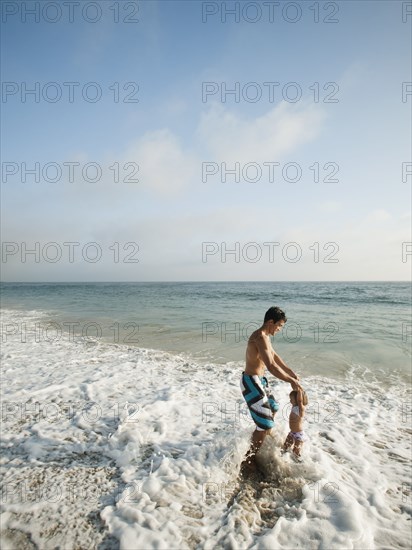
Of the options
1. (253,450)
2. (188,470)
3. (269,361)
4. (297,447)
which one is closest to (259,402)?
(269,361)

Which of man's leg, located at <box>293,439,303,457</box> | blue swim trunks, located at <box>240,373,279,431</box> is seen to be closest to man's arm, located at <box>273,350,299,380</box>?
blue swim trunks, located at <box>240,373,279,431</box>

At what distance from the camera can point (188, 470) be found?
438 centimetres

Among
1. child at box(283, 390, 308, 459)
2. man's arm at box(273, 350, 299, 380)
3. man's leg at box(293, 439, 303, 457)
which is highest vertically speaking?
man's arm at box(273, 350, 299, 380)

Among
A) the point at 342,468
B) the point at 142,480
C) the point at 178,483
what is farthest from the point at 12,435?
the point at 342,468

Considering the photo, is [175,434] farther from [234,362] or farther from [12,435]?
[234,362]

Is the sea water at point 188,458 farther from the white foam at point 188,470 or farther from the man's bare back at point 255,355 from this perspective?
the man's bare back at point 255,355

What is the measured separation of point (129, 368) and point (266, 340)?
625 cm

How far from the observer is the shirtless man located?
4324 mm

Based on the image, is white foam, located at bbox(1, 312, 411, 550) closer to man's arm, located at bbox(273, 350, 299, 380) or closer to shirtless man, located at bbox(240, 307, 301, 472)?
shirtless man, located at bbox(240, 307, 301, 472)

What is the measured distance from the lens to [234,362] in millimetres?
10438

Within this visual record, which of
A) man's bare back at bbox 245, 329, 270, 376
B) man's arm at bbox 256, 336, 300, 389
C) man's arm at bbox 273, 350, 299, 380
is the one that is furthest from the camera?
man's arm at bbox 273, 350, 299, 380

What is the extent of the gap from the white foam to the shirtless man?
27 centimetres

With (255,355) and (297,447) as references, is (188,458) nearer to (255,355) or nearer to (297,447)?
(297,447)

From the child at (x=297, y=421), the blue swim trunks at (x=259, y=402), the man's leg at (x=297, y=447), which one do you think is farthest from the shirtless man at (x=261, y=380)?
the man's leg at (x=297, y=447)
